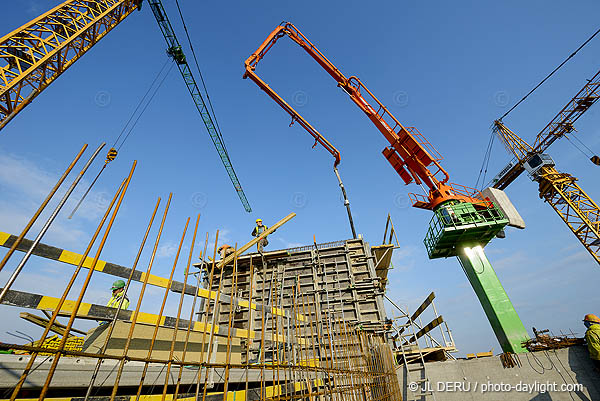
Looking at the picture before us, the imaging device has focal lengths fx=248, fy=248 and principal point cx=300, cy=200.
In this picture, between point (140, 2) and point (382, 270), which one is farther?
point (140, 2)

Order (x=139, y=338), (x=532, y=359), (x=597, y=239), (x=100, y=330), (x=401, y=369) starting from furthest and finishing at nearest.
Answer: (x=597, y=239) < (x=401, y=369) < (x=532, y=359) < (x=139, y=338) < (x=100, y=330)

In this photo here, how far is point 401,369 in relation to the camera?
10.5 meters

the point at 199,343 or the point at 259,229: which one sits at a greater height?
the point at 259,229

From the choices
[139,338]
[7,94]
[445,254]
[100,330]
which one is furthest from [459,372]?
[7,94]

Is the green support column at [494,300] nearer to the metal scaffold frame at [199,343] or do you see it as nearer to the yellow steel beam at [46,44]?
the metal scaffold frame at [199,343]

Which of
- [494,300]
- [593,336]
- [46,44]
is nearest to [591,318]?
[593,336]

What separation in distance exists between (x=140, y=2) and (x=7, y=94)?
1433 cm

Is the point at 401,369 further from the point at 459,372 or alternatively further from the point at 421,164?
the point at 421,164

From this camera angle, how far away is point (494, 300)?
13594 mm

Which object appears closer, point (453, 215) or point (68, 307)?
point (68, 307)

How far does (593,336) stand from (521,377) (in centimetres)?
282

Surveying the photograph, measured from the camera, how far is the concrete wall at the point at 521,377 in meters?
9.12

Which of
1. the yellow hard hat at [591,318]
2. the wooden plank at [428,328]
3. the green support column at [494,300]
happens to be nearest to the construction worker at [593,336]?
the yellow hard hat at [591,318]

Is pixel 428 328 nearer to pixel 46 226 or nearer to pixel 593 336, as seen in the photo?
pixel 593 336
